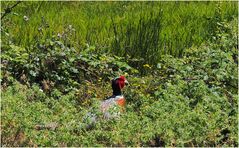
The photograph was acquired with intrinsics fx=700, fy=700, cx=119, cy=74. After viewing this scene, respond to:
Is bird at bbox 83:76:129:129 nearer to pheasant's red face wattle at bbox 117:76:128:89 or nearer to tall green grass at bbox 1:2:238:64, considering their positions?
pheasant's red face wattle at bbox 117:76:128:89

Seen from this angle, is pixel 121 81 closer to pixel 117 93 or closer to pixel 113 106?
pixel 117 93

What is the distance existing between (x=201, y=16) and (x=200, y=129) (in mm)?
3272

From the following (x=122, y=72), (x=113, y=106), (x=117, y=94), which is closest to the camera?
(x=113, y=106)

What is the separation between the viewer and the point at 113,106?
13.7ft

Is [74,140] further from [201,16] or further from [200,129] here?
[201,16]

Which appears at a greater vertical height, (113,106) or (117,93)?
(113,106)

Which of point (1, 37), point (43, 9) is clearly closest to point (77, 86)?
point (1, 37)

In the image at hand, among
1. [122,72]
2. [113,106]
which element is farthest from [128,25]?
[113,106]

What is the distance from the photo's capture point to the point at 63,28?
636cm

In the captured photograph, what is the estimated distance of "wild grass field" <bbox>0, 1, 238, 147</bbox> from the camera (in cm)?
399

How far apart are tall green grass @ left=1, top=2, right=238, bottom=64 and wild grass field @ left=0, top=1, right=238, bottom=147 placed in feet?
0.03

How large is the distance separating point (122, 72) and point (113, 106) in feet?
5.06

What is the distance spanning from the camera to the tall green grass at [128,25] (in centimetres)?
609

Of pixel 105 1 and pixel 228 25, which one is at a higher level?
pixel 228 25
